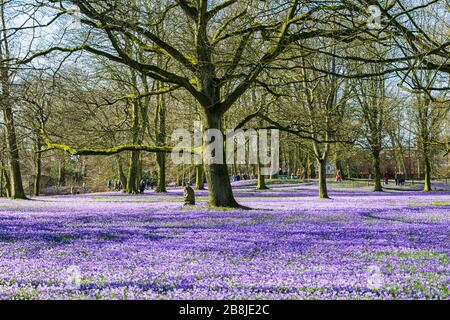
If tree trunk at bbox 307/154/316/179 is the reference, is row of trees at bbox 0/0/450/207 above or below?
above

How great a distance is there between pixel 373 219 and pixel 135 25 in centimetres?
970

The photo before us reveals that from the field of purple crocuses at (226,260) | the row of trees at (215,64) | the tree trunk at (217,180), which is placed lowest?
the field of purple crocuses at (226,260)

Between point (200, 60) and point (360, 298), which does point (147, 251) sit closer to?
point (360, 298)

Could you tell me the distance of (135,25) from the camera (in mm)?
13945

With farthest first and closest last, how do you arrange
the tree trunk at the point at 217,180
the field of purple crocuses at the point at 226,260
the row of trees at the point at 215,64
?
the tree trunk at the point at 217,180
the row of trees at the point at 215,64
the field of purple crocuses at the point at 226,260

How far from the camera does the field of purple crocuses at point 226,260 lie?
5.39 metres

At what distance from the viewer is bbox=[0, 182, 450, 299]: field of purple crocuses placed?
5391 millimetres

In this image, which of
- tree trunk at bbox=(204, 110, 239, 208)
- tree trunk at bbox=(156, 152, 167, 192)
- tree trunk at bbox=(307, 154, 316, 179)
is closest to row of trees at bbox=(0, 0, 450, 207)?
tree trunk at bbox=(204, 110, 239, 208)

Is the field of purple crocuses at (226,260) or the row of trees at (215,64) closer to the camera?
the field of purple crocuses at (226,260)

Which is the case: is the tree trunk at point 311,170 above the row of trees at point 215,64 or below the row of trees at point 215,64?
below

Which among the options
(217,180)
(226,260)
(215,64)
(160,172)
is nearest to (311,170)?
(160,172)

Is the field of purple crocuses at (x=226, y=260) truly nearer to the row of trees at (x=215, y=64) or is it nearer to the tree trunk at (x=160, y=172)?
A: the row of trees at (x=215, y=64)

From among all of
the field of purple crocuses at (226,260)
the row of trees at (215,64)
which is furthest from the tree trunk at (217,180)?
the field of purple crocuses at (226,260)

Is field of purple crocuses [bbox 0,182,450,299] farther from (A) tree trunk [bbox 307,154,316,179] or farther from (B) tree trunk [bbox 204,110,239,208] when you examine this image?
(A) tree trunk [bbox 307,154,316,179]
